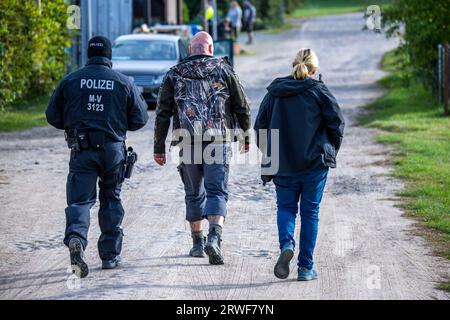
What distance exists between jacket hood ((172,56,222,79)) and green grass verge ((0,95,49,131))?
35.9 ft

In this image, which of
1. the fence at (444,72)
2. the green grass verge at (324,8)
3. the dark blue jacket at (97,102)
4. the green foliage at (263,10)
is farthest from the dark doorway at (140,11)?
the dark blue jacket at (97,102)

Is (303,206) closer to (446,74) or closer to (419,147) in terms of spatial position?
(419,147)

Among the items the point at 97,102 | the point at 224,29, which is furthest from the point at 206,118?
the point at 224,29

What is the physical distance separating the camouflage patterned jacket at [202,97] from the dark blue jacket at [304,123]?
71cm

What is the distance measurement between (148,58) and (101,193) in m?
15.7

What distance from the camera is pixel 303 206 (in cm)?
813

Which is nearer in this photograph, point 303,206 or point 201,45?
point 303,206

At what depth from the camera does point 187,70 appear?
344 inches

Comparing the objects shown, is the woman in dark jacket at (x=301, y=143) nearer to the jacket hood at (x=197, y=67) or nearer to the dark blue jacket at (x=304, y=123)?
the dark blue jacket at (x=304, y=123)

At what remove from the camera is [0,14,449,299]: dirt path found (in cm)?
781

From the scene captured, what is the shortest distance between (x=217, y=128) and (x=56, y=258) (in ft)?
5.74
